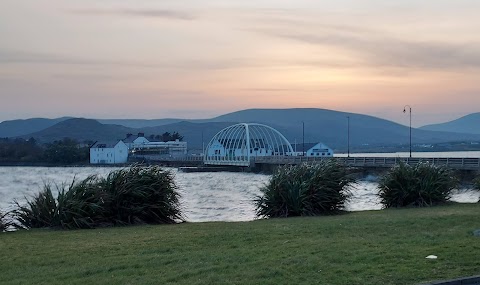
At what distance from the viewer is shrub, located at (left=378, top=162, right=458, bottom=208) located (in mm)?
22797

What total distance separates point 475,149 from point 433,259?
18890 cm

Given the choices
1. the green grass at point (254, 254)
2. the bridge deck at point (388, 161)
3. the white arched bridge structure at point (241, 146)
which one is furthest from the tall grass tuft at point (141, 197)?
the white arched bridge structure at point (241, 146)

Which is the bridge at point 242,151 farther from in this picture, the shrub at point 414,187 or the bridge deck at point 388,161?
the shrub at point 414,187

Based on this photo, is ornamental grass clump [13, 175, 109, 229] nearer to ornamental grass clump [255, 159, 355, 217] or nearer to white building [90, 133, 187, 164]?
ornamental grass clump [255, 159, 355, 217]

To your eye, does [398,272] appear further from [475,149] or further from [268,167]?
[475,149]

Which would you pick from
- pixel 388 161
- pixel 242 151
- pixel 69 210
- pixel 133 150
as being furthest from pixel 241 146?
pixel 69 210

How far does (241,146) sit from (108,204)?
4110 inches

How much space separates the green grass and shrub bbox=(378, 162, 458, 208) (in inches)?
269

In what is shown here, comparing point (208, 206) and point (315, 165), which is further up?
point (315, 165)

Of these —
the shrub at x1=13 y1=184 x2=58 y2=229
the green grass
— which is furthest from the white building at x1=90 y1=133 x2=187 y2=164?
the green grass

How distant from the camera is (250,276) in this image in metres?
→ 9.29

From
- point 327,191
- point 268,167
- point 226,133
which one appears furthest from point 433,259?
point 226,133

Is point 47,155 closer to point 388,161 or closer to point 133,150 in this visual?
point 133,150

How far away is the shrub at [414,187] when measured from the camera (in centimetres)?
2280
